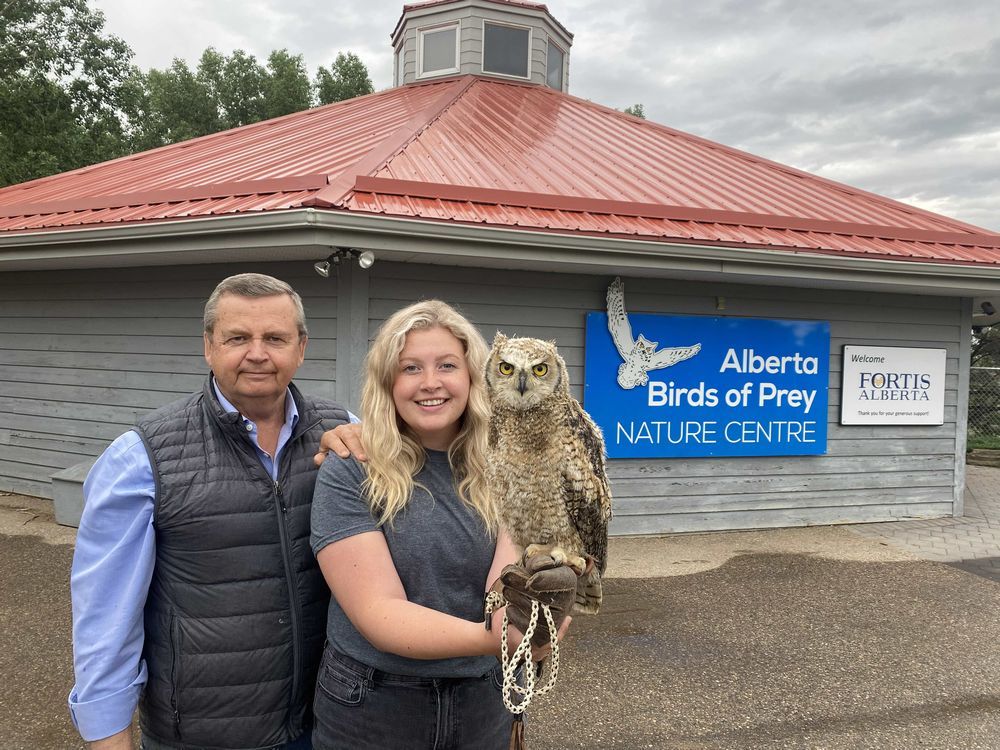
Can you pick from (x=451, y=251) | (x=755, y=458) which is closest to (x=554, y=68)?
(x=451, y=251)

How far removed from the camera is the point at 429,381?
→ 5.33 feet

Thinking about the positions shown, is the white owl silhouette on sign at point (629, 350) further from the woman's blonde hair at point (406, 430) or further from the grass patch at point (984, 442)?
the grass patch at point (984, 442)

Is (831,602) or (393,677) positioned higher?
(393,677)

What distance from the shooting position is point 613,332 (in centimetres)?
625

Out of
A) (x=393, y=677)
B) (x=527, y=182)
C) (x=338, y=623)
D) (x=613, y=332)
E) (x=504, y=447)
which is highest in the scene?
(x=527, y=182)

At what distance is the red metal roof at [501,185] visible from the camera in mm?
5539

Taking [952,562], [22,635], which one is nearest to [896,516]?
[952,562]

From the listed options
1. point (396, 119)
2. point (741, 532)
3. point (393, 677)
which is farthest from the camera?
point (396, 119)

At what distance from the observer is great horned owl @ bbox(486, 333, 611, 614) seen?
65.9 inches

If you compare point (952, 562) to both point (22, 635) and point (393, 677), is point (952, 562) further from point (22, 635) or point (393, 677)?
point (22, 635)

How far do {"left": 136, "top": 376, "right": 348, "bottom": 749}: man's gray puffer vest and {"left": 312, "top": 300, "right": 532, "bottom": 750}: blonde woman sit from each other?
13 cm

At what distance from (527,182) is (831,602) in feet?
14.6

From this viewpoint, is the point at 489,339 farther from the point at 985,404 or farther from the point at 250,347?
the point at 985,404

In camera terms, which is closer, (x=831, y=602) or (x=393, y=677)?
(x=393, y=677)
